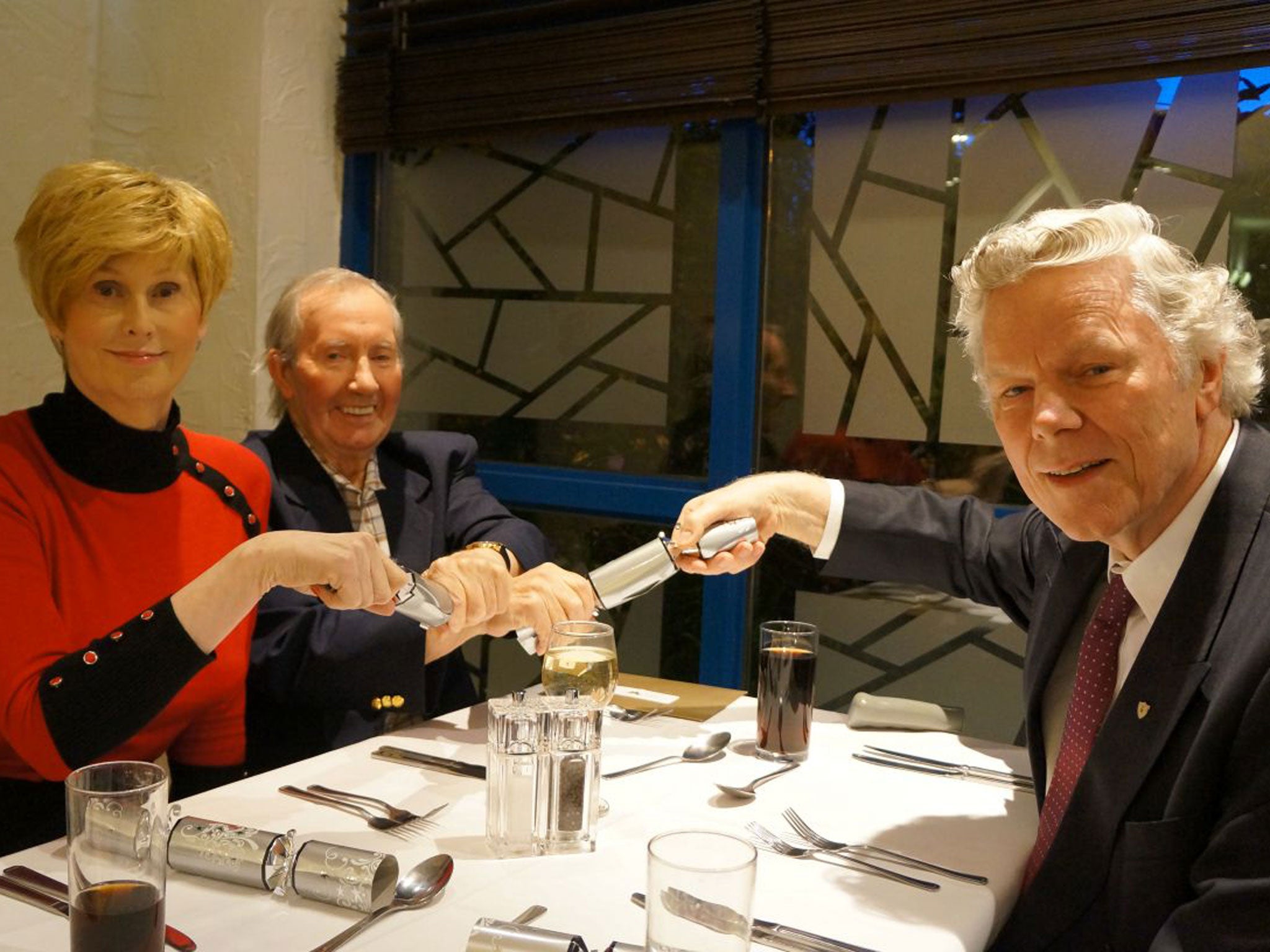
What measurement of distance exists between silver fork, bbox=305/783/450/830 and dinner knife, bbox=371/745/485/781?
0.11m

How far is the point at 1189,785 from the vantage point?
1.17 metres

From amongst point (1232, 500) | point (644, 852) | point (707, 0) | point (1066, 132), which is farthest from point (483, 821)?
point (707, 0)

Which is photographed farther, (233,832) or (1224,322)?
(1224,322)

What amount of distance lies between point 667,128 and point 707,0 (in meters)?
0.34

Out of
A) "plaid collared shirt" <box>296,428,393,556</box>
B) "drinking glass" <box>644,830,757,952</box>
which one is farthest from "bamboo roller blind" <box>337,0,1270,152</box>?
"drinking glass" <box>644,830,757,952</box>

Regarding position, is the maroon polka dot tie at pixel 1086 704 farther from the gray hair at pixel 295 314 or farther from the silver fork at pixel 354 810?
the gray hair at pixel 295 314

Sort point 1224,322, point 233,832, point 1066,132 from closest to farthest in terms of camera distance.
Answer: point 233,832
point 1224,322
point 1066,132

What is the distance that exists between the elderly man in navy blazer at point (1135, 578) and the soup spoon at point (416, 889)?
63 centimetres

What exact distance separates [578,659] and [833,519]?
59 cm

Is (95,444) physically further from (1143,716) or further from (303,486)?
(1143,716)

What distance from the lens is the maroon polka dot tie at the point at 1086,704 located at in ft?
4.34

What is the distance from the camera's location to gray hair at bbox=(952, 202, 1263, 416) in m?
1.35

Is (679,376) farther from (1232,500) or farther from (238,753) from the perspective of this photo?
(1232,500)

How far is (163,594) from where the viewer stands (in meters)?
1.79
